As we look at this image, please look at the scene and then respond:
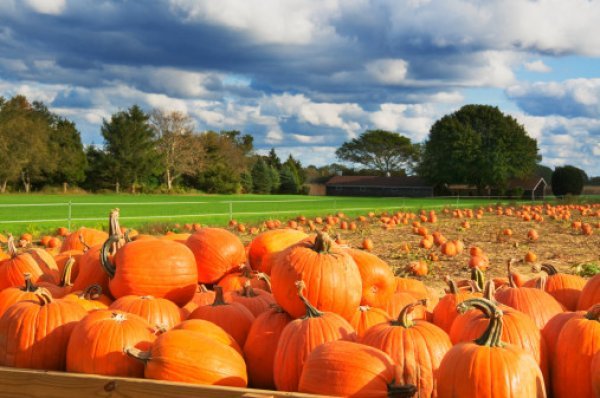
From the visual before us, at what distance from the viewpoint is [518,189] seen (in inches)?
2520

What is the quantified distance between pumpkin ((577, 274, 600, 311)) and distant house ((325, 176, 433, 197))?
67.8 metres

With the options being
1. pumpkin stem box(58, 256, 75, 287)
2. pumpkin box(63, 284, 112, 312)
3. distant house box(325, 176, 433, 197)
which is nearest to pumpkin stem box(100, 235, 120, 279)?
pumpkin box(63, 284, 112, 312)

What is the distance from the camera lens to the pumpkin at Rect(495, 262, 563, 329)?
3.40 m

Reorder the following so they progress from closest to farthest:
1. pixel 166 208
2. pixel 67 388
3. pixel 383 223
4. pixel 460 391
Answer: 1. pixel 460 391
2. pixel 67 388
3. pixel 383 223
4. pixel 166 208

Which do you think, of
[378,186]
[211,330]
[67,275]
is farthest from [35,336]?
[378,186]

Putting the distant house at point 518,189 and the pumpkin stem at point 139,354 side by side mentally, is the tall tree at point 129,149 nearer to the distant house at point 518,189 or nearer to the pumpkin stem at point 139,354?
the distant house at point 518,189

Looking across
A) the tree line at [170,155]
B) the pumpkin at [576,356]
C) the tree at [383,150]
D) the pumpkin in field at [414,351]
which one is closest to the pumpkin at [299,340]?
the pumpkin in field at [414,351]

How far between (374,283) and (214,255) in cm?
132

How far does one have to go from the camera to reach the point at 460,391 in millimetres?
2377

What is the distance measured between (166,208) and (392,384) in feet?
115

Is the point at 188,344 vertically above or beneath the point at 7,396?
above

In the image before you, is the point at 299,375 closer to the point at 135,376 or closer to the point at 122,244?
the point at 135,376

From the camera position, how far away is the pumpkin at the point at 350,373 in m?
2.44

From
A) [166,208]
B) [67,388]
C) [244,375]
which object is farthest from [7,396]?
[166,208]
